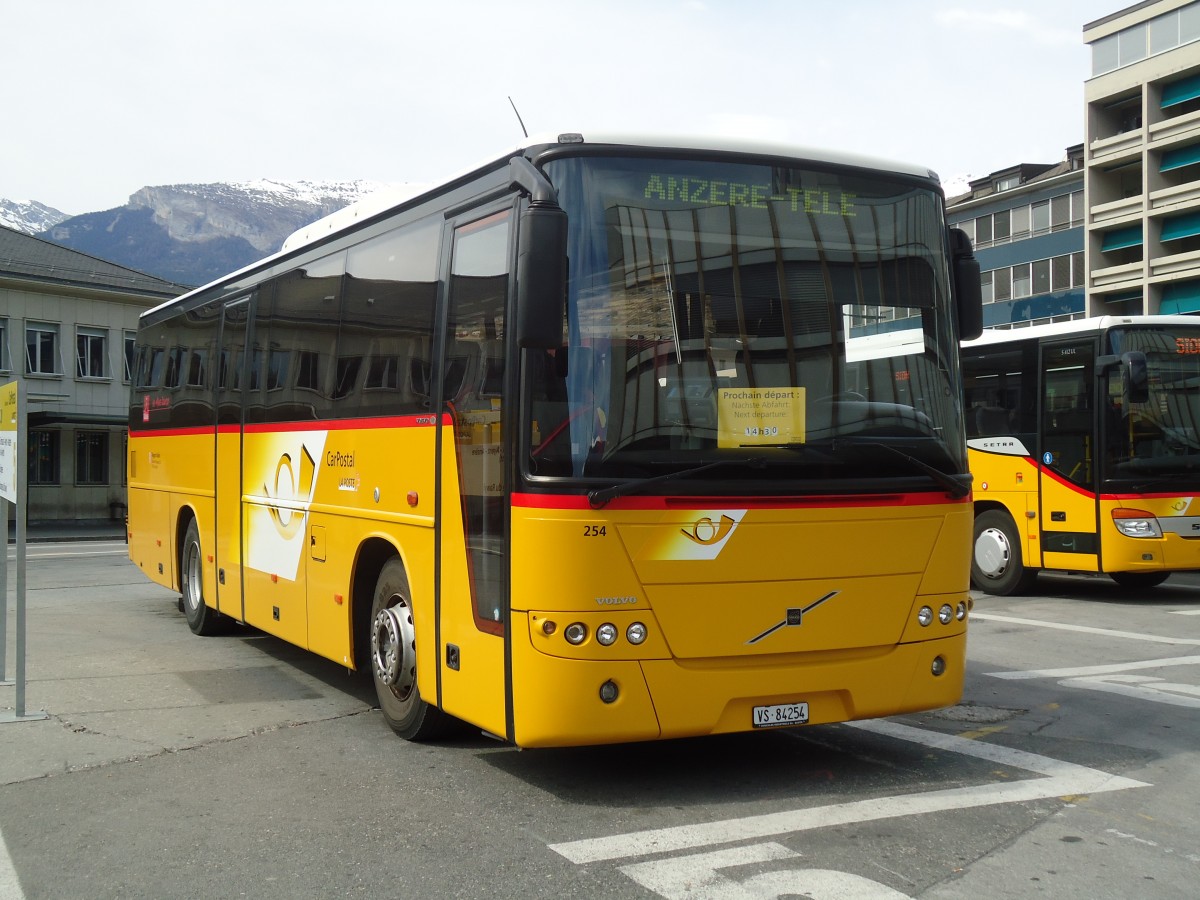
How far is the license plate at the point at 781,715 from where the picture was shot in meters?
6.27

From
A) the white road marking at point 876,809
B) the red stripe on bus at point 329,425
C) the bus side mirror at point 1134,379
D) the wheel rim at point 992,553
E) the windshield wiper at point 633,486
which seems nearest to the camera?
A: the white road marking at point 876,809

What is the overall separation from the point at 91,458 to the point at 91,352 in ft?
12.1

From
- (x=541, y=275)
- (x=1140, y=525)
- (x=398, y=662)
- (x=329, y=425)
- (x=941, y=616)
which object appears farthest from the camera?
(x=1140, y=525)

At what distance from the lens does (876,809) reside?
5988 millimetres

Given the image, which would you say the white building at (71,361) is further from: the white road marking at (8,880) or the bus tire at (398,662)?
the white road marking at (8,880)

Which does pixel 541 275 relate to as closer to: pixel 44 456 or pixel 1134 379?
pixel 1134 379

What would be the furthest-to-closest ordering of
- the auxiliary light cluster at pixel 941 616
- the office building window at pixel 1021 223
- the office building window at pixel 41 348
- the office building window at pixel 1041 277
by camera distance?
the office building window at pixel 1021 223
the office building window at pixel 1041 277
the office building window at pixel 41 348
the auxiliary light cluster at pixel 941 616

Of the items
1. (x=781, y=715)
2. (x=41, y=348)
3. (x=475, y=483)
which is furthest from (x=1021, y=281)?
(x=475, y=483)

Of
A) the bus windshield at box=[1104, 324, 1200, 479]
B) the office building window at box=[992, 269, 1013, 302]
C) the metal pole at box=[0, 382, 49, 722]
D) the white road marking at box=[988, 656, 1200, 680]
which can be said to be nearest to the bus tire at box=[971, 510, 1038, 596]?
the bus windshield at box=[1104, 324, 1200, 479]

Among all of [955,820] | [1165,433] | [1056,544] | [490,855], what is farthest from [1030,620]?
[490,855]

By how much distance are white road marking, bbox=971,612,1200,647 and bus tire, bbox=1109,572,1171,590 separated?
336 cm

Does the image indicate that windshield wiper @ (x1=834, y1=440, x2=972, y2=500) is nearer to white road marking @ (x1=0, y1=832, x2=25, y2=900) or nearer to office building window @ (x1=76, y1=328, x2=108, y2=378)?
white road marking @ (x1=0, y1=832, x2=25, y2=900)

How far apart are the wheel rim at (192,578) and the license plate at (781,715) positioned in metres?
7.49

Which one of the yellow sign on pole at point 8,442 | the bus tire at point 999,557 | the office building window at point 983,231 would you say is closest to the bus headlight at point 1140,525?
the bus tire at point 999,557
